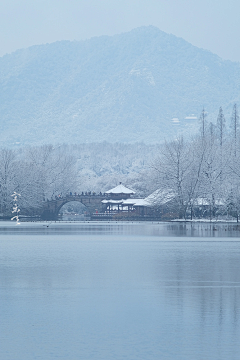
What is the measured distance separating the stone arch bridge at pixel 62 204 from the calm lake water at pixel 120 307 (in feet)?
228

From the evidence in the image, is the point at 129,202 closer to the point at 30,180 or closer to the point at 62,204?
the point at 62,204

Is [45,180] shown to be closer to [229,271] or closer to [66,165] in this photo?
[66,165]

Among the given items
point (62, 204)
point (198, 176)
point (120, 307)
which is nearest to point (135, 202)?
point (62, 204)

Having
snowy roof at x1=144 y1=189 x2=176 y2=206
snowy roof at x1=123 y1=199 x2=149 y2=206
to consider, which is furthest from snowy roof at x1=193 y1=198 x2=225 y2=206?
snowy roof at x1=123 y1=199 x2=149 y2=206

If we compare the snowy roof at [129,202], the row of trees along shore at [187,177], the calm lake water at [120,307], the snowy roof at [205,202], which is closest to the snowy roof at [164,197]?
the row of trees along shore at [187,177]

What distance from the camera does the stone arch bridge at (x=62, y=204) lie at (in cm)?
9919

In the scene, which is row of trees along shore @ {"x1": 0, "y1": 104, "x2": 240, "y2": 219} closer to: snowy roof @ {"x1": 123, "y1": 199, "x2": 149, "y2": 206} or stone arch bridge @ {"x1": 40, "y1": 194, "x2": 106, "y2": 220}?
stone arch bridge @ {"x1": 40, "y1": 194, "x2": 106, "y2": 220}

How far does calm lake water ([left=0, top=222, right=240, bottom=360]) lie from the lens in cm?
1255

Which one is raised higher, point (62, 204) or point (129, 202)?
point (129, 202)

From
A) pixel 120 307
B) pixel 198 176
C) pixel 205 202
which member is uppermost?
pixel 198 176

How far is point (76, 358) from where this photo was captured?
11867mm

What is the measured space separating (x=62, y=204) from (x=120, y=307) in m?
87.4

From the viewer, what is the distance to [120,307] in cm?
1664

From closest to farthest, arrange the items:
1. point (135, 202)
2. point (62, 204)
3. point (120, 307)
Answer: point (120, 307) → point (62, 204) → point (135, 202)
